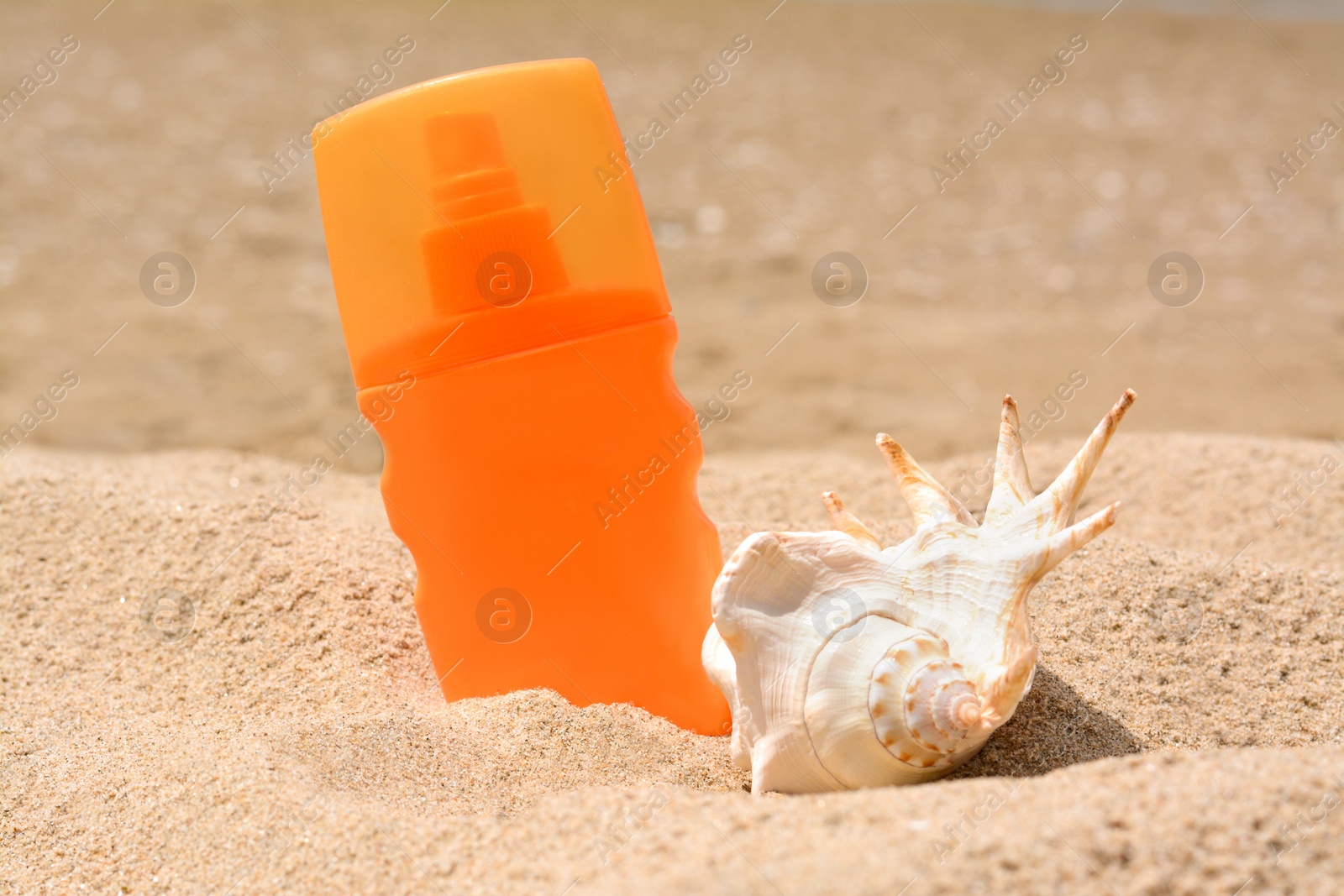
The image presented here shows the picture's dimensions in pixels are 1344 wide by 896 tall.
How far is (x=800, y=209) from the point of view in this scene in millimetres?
6457

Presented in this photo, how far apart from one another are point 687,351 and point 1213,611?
319 cm

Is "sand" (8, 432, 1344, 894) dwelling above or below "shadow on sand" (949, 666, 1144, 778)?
above

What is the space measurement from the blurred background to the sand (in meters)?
1.43

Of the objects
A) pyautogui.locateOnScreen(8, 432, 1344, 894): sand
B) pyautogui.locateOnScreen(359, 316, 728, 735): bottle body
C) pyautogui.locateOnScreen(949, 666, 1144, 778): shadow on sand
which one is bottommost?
pyautogui.locateOnScreen(949, 666, 1144, 778): shadow on sand

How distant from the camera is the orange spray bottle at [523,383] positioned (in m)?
1.73

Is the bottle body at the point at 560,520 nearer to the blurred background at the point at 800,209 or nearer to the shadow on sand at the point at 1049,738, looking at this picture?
the shadow on sand at the point at 1049,738

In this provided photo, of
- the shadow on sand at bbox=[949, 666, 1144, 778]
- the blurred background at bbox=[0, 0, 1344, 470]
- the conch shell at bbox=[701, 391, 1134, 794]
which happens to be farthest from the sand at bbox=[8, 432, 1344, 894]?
the blurred background at bbox=[0, 0, 1344, 470]

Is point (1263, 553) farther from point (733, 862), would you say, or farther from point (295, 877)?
point (295, 877)

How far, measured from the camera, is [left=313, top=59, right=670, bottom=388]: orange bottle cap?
5.66 feet

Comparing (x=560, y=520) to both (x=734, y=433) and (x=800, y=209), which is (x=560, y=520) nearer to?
(x=734, y=433)

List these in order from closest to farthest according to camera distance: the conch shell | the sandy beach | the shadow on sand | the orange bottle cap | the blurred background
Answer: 1. the sandy beach
2. the conch shell
3. the shadow on sand
4. the orange bottle cap
5. the blurred background

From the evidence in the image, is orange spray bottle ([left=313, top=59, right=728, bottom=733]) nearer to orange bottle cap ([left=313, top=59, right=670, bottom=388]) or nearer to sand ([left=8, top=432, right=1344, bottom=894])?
orange bottle cap ([left=313, top=59, right=670, bottom=388])

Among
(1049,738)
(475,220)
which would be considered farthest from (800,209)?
(1049,738)

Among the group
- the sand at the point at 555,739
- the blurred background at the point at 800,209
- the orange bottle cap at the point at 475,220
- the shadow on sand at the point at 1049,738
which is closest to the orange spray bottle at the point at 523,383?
the orange bottle cap at the point at 475,220
